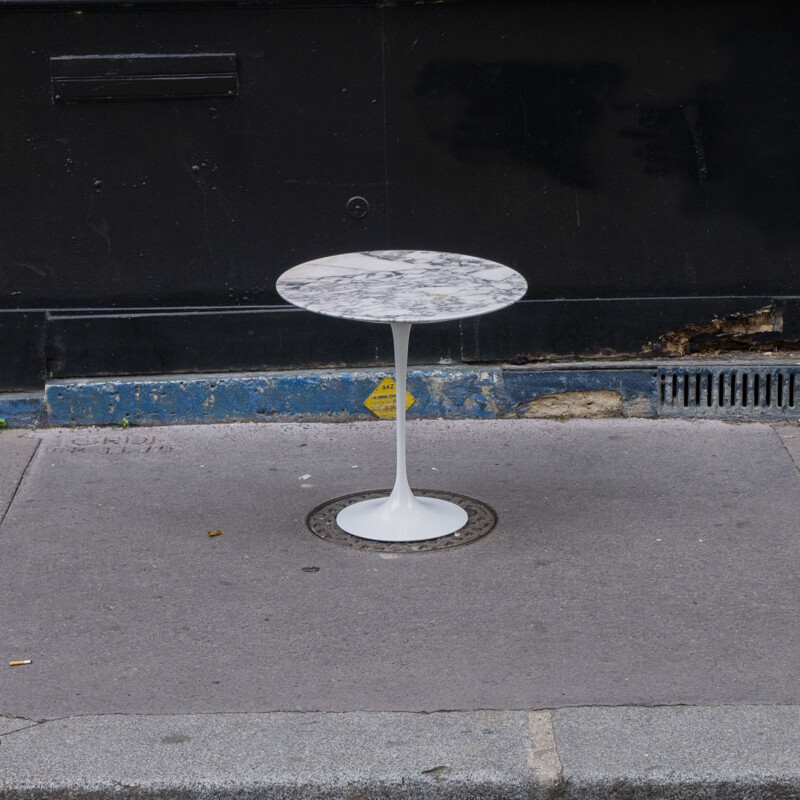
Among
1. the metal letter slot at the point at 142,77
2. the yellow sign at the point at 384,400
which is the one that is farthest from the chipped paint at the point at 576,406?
the metal letter slot at the point at 142,77

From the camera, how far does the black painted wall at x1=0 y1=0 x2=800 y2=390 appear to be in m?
5.90

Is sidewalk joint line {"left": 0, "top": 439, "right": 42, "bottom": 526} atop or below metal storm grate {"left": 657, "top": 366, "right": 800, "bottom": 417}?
below

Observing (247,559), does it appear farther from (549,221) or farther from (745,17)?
(745,17)

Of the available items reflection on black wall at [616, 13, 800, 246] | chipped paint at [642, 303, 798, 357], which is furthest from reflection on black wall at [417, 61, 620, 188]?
chipped paint at [642, 303, 798, 357]

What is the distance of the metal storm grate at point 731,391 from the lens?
20.0 feet

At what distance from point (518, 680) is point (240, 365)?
3000mm

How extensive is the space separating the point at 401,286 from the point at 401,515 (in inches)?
37.6

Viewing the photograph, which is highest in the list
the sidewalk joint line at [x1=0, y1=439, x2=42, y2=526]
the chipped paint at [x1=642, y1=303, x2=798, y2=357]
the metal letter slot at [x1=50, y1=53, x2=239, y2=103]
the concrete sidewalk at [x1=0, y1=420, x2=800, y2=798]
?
the metal letter slot at [x1=50, y1=53, x2=239, y2=103]

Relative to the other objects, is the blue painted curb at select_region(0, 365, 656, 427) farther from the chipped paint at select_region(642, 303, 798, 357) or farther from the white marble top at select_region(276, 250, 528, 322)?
the white marble top at select_region(276, 250, 528, 322)

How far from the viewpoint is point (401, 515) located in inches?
191

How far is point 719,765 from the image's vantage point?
319cm

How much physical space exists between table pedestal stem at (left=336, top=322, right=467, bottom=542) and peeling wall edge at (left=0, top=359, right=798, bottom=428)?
1217 mm

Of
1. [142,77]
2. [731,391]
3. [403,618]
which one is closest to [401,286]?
[403,618]

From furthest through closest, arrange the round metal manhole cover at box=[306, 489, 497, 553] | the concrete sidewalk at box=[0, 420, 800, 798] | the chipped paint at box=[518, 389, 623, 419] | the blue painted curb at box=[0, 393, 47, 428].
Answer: the chipped paint at box=[518, 389, 623, 419], the blue painted curb at box=[0, 393, 47, 428], the round metal manhole cover at box=[306, 489, 497, 553], the concrete sidewalk at box=[0, 420, 800, 798]
